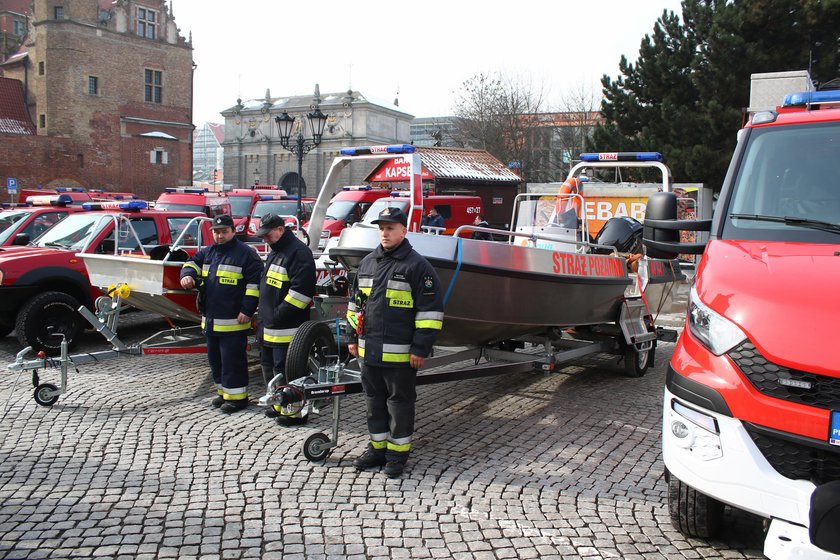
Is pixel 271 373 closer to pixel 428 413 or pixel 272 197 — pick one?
pixel 428 413

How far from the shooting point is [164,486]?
484cm

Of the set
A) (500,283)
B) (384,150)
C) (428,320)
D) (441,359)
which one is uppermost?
(384,150)

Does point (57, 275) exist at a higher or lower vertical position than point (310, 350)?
higher

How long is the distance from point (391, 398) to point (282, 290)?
67.5 inches

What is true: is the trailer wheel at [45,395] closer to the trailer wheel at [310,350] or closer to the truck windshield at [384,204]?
the trailer wheel at [310,350]

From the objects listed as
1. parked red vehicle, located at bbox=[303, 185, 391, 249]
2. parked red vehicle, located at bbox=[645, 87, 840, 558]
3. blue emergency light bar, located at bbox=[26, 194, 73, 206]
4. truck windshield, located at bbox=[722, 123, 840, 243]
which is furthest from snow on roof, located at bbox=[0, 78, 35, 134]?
parked red vehicle, located at bbox=[645, 87, 840, 558]

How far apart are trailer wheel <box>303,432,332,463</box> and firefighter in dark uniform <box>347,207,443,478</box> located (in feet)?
0.92

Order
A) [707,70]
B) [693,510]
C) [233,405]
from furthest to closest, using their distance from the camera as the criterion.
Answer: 1. [707,70]
2. [233,405]
3. [693,510]

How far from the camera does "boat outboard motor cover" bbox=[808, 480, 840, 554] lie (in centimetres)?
295

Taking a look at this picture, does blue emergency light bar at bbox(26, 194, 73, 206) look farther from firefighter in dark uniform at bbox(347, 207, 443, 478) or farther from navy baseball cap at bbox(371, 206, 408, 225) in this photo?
navy baseball cap at bbox(371, 206, 408, 225)

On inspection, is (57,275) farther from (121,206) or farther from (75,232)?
(121,206)

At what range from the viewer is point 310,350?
617 cm

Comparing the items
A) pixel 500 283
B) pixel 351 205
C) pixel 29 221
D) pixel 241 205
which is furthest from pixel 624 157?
pixel 241 205

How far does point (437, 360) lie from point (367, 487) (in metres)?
1.69
